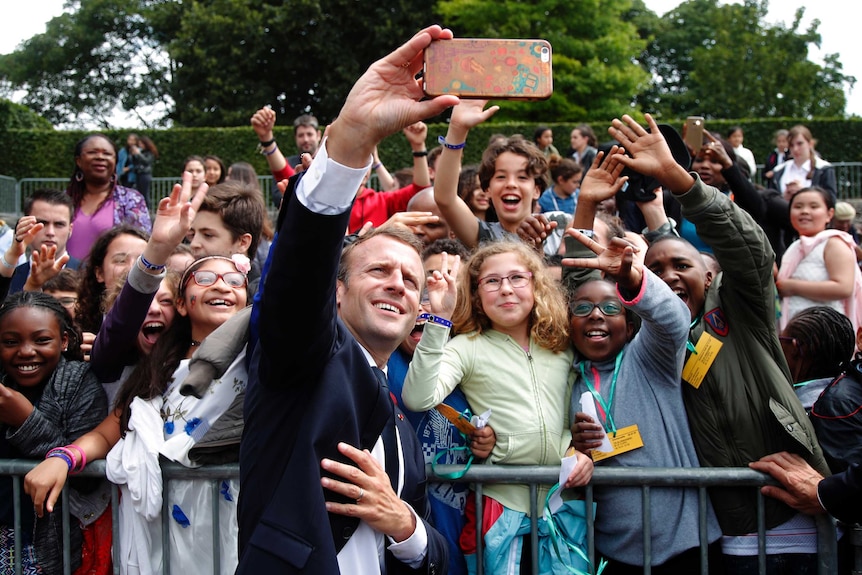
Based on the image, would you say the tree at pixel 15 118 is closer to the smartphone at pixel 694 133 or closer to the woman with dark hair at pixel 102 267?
the woman with dark hair at pixel 102 267

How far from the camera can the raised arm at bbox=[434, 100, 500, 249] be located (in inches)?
160

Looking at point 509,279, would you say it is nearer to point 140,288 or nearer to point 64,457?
point 140,288

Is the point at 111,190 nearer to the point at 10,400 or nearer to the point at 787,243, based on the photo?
the point at 10,400

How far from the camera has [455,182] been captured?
14.3ft

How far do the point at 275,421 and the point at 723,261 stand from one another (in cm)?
181

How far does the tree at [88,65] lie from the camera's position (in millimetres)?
43344

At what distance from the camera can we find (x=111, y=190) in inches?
227

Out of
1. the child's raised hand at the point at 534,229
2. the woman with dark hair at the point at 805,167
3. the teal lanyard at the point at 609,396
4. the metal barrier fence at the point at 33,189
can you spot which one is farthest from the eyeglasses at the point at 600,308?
the metal barrier fence at the point at 33,189

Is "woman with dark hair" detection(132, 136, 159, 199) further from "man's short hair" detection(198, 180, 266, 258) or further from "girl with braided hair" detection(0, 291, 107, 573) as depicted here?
"girl with braided hair" detection(0, 291, 107, 573)

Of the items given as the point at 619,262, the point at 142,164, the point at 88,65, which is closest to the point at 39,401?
the point at 619,262

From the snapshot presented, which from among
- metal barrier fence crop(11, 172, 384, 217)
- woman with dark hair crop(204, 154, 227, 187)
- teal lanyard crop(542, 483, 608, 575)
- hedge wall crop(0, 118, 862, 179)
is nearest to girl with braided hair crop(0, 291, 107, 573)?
teal lanyard crop(542, 483, 608, 575)

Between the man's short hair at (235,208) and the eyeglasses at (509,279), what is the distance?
1.76 meters

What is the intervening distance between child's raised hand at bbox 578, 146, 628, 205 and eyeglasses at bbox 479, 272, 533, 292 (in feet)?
1.78

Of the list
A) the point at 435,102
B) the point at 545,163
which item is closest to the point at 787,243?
the point at 545,163
